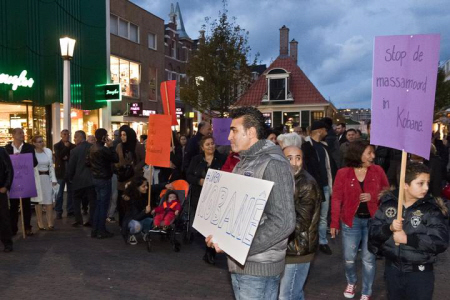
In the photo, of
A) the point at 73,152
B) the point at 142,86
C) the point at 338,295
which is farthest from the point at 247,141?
the point at 142,86

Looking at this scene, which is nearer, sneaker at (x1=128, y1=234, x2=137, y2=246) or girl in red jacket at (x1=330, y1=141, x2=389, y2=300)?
girl in red jacket at (x1=330, y1=141, x2=389, y2=300)

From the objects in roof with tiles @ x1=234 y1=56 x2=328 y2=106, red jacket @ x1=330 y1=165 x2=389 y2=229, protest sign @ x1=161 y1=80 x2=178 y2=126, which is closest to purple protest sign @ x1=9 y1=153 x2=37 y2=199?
protest sign @ x1=161 y1=80 x2=178 y2=126

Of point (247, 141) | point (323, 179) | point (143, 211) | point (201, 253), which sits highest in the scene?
point (247, 141)

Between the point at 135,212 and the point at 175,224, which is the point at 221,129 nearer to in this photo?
the point at 175,224

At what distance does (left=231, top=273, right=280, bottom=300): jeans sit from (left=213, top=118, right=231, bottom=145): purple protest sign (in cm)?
592

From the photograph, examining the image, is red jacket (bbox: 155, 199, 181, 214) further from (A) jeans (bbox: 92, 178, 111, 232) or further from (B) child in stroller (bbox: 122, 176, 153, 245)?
(A) jeans (bbox: 92, 178, 111, 232)

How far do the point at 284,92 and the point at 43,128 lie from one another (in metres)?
20.0

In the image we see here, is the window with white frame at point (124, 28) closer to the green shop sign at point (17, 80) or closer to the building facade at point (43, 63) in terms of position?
the building facade at point (43, 63)

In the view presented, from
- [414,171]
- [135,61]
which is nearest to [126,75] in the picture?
[135,61]

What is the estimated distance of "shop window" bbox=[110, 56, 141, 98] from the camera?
25.2 meters

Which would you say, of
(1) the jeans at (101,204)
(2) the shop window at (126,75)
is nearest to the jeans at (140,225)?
(1) the jeans at (101,204)

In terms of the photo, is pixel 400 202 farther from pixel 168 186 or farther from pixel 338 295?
pixel 168 186

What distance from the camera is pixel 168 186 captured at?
328 inches

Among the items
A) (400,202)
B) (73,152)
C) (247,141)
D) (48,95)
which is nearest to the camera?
(247,141)
